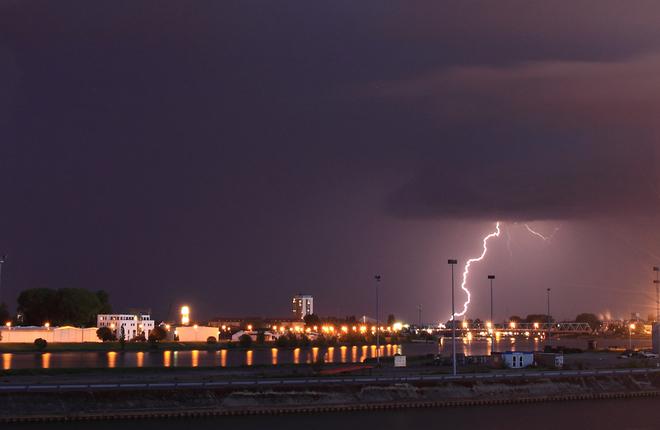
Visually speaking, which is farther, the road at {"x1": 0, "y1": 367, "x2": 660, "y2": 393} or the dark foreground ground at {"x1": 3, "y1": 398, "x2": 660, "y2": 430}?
the road at {"x1": 0, "y1": 367, "x2": 660, "y2": 393}

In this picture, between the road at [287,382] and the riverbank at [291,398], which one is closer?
the riverbank at [291,398]

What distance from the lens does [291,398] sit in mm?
62250

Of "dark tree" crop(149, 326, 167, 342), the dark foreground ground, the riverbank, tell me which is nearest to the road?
the riverbank

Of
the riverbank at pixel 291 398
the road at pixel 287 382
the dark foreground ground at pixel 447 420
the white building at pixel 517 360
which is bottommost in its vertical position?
the dark foreground ground at pixel 447 420

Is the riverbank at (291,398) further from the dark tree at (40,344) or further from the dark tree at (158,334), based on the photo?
the dark tree at (158,334)

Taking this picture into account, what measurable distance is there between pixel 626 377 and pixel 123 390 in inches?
1858

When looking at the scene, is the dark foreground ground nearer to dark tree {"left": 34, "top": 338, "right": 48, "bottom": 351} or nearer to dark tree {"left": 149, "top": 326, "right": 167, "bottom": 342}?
dark tree {"left": 34, "top": 338, "right": 48, "bottom": 351}

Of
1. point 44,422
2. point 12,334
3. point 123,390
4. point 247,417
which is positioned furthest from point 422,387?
point 12,334

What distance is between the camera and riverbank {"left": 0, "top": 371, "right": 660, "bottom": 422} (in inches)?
2219

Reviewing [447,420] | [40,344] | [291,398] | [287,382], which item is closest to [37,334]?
[40,344]

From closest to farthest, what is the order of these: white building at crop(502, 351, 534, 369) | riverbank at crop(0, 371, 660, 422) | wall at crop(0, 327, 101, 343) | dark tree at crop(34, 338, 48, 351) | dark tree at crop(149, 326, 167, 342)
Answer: riverbank at crop(0, 371, 660, 422), white building at crop(502, 351, 534, 369), dark tree at crop(34, 338, 48, 351), wall at crop(0, 327, 101, 343), dark tree at crop(149, 326, 167, 342)

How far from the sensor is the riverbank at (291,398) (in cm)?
5638

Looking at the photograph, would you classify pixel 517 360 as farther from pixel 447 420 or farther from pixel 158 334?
pixel 158 334

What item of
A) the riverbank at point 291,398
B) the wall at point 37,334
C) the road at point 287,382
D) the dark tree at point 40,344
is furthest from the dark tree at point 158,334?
the riverbank at point 291,398
